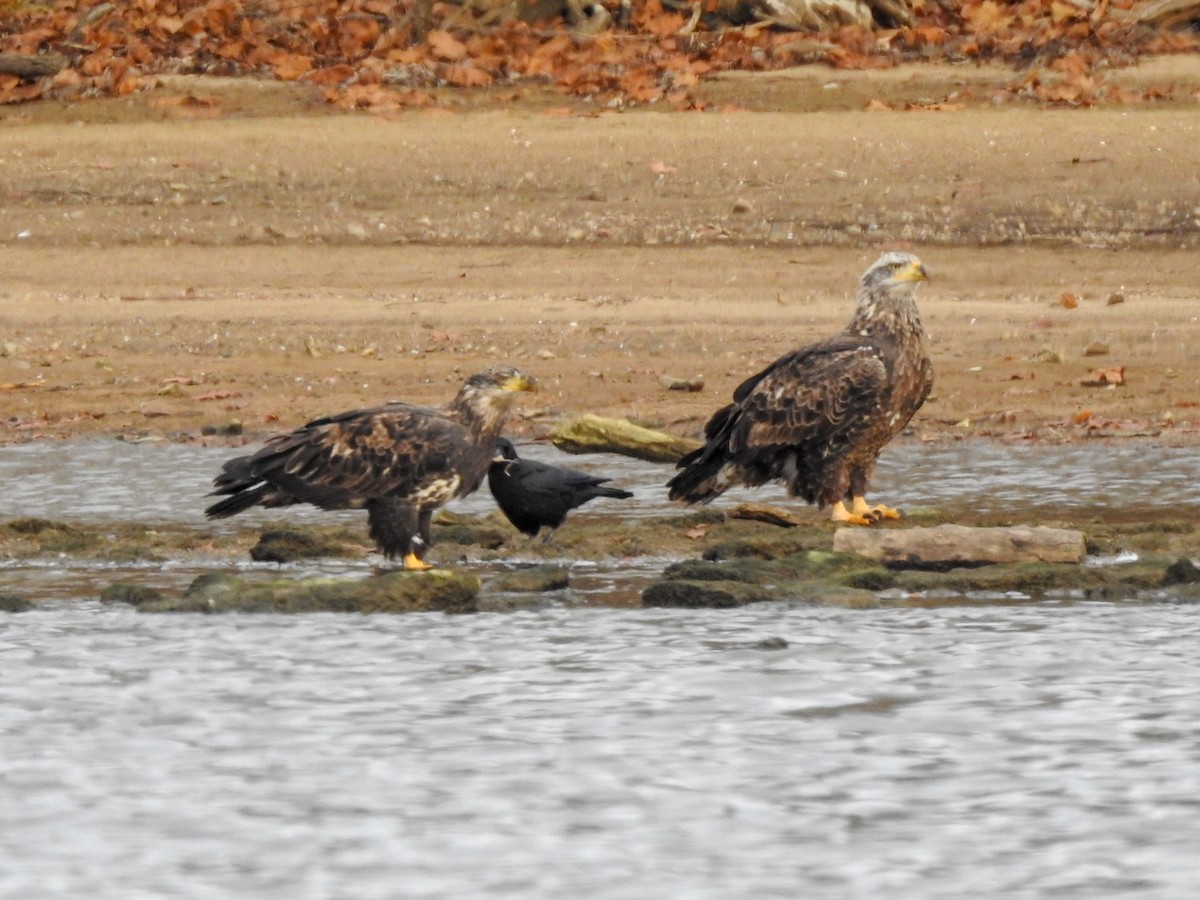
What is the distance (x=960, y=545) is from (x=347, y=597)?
2270 millimetres

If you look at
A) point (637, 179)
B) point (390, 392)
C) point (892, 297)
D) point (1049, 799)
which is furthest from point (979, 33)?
point (1049, 799)

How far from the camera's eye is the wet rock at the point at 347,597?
8969 millimetres

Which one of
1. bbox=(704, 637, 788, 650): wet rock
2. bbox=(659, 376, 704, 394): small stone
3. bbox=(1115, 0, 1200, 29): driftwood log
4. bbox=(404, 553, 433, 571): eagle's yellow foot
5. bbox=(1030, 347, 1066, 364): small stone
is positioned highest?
bbox=(1115, 0, 1200, 29): driftwood log

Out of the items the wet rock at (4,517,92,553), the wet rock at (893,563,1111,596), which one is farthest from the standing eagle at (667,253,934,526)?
the wet rock at (4,517,92,553)

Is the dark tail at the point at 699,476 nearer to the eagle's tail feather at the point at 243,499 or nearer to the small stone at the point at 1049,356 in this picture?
the eagle's tail feather at the point at 243,499

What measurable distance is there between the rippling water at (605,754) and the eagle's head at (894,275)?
2068mm

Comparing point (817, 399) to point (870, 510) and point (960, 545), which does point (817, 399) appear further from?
point (960, 545)

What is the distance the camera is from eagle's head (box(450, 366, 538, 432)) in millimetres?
9688

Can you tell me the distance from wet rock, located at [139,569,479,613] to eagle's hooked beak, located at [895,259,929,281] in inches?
100

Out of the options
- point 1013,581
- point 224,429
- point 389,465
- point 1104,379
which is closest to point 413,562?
point 389,465

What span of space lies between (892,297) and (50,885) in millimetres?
5641

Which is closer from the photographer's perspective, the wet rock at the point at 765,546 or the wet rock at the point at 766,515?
the wet rock at the point at 765,546

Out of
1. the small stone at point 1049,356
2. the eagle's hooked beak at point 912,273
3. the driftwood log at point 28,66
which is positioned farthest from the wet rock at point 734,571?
the driftwood log at point 28,66

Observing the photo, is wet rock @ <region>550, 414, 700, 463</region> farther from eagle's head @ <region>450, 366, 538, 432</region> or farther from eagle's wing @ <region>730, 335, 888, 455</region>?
eagle's head @ <region>450, 366, 538, 432</region>
